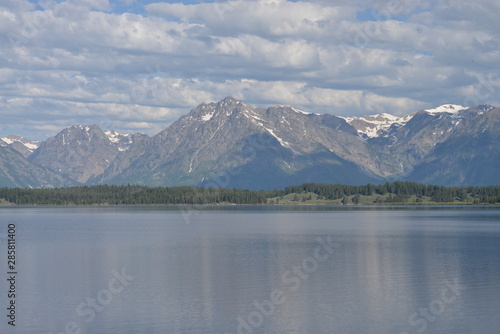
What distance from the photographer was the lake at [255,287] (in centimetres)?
5112

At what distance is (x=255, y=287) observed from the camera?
65.9 m

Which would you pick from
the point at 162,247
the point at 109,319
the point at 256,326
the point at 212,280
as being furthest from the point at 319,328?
the point at 162,247

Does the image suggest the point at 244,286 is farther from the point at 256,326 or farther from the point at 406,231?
the point at 406,231

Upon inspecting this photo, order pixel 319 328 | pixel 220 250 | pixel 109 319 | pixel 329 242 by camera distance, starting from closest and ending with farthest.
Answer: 1. pixel 319 328
2. pixel 109 319
3. pixel 220 250
4. pixel 329 242

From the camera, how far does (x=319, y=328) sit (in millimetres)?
49438

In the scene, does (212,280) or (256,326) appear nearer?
(256,326)

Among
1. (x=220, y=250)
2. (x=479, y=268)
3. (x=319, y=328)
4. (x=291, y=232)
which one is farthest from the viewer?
(x=291, y=232)

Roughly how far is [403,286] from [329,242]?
158 feet

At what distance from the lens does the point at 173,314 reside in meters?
53.7

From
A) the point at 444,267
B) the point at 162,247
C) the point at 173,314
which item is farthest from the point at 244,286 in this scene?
the point at 162,247

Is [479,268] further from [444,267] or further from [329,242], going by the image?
[329,242]

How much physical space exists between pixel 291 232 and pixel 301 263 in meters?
57.5

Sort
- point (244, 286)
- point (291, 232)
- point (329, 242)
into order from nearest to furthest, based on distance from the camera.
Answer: point (244, 286) → point (329, 242) → point (291, 232)

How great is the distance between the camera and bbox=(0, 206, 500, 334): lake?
2013 inches
